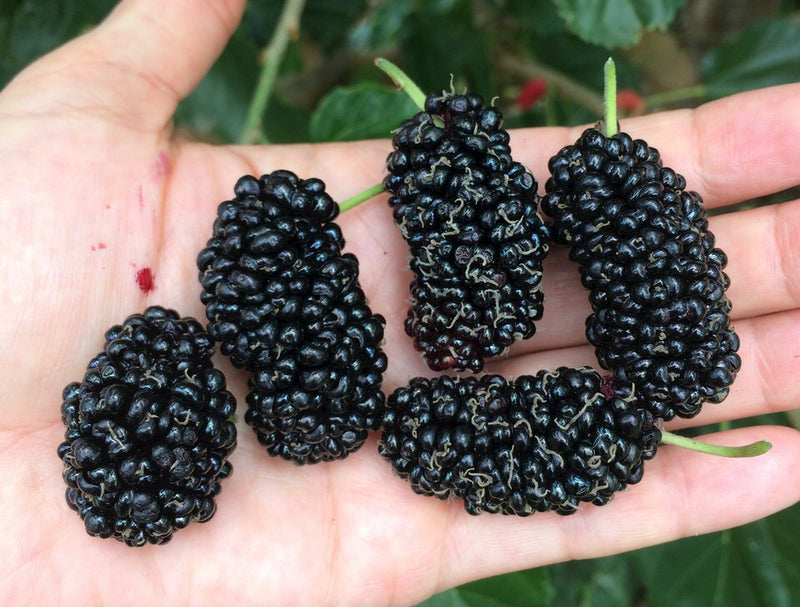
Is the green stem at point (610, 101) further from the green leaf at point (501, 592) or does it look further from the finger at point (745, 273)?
the green leaf at point (501, 592)

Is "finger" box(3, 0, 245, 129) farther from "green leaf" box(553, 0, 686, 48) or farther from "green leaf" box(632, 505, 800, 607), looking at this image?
"green leaf" box(632, 505, 800, 607)

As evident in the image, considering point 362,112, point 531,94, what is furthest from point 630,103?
point 362,112

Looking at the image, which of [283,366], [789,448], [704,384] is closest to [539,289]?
[704,384]

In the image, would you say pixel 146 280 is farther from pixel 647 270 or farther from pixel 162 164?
pixel 647 270

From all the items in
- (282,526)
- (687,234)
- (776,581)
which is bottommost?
(776,581)

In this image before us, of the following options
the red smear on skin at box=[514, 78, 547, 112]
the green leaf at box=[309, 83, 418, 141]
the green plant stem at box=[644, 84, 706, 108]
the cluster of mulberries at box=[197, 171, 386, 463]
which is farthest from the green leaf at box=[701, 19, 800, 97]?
the cluster of mulberries at box=[197, 171, 386, 463]

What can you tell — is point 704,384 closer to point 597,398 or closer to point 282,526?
point 597,398

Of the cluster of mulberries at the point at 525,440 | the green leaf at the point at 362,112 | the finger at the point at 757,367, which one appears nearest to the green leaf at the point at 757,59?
the finger at the point at 757,367
